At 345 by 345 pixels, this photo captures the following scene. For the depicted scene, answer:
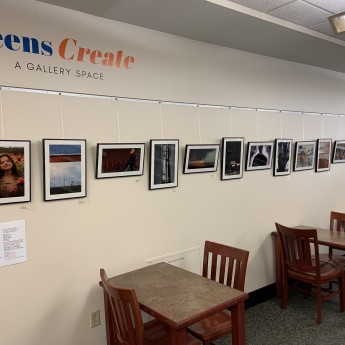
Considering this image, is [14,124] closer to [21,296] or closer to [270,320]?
[21,296]

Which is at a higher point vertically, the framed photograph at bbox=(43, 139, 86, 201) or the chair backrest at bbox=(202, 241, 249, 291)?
the framed photograph at bbox=(43, 139, 86, 201)

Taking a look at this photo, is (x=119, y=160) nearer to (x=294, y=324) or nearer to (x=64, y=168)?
(x=64, y=168)

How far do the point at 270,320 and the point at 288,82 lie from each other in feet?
8.44

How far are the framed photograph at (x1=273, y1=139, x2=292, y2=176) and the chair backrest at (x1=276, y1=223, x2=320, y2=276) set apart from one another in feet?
2.44

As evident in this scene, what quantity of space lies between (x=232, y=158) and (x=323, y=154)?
171 centimetres

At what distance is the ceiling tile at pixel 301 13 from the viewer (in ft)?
8.18

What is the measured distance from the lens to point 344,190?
4.70 m

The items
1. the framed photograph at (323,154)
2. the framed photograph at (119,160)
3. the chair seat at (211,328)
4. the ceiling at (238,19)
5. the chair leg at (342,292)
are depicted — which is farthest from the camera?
the framed photograph at (323,154)

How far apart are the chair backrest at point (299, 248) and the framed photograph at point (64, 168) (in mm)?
1997

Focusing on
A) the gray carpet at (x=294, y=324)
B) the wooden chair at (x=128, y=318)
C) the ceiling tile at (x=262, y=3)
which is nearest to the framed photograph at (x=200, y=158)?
the ceiling tile at (x=262, y=3)

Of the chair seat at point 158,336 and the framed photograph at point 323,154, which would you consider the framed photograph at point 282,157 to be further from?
the chair seat at point 158,336

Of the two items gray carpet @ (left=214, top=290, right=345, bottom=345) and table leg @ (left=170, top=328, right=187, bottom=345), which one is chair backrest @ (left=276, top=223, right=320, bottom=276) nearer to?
gray carpet @ (left=214, top=290, right=345, bottom=345)

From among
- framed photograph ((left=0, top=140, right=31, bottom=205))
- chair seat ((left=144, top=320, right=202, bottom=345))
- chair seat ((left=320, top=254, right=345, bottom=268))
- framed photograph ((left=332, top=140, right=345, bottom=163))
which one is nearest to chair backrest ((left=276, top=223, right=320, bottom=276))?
chair seat ((left=320, top=254, right=345, bottom=268))

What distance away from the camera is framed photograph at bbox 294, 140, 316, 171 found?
3.93 metres
